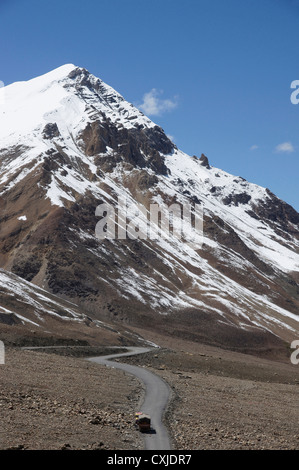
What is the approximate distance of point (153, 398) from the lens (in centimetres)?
4250

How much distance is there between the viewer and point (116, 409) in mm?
36031

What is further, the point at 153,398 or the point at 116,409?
the point at 153,398

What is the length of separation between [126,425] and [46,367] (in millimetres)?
22048

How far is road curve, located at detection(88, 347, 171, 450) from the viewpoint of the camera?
27.7 m

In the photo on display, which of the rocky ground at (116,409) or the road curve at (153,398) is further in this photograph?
the road curve at (153,398)

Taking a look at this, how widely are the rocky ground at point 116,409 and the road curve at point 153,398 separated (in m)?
0.62

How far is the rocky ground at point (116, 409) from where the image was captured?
26.9 metres

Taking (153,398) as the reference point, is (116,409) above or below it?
below

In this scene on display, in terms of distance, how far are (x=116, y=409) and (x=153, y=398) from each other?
7114mm

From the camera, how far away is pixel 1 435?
979 inches

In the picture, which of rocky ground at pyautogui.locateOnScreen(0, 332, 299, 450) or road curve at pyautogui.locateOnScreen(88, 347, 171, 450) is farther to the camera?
road curve at pyautogui.locateOnScreen(88, 347, 171, 450)

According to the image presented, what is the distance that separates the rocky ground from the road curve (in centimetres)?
62

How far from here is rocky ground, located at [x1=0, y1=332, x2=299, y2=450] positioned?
88.1ft
